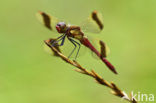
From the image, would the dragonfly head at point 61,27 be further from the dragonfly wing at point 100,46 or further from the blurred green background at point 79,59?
the blurred green background at point 79,59

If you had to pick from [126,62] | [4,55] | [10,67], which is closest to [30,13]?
[4,55]

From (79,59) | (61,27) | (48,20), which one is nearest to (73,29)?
(61,27)

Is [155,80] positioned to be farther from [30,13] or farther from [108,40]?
[30,13]

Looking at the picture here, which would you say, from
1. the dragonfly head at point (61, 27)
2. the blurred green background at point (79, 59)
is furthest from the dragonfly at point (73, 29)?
the blurred green background at point (79, 59)

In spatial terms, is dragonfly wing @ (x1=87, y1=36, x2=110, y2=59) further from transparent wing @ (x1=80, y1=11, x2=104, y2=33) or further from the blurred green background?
the blurred green background

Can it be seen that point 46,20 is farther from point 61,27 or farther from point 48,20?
point 61,27
